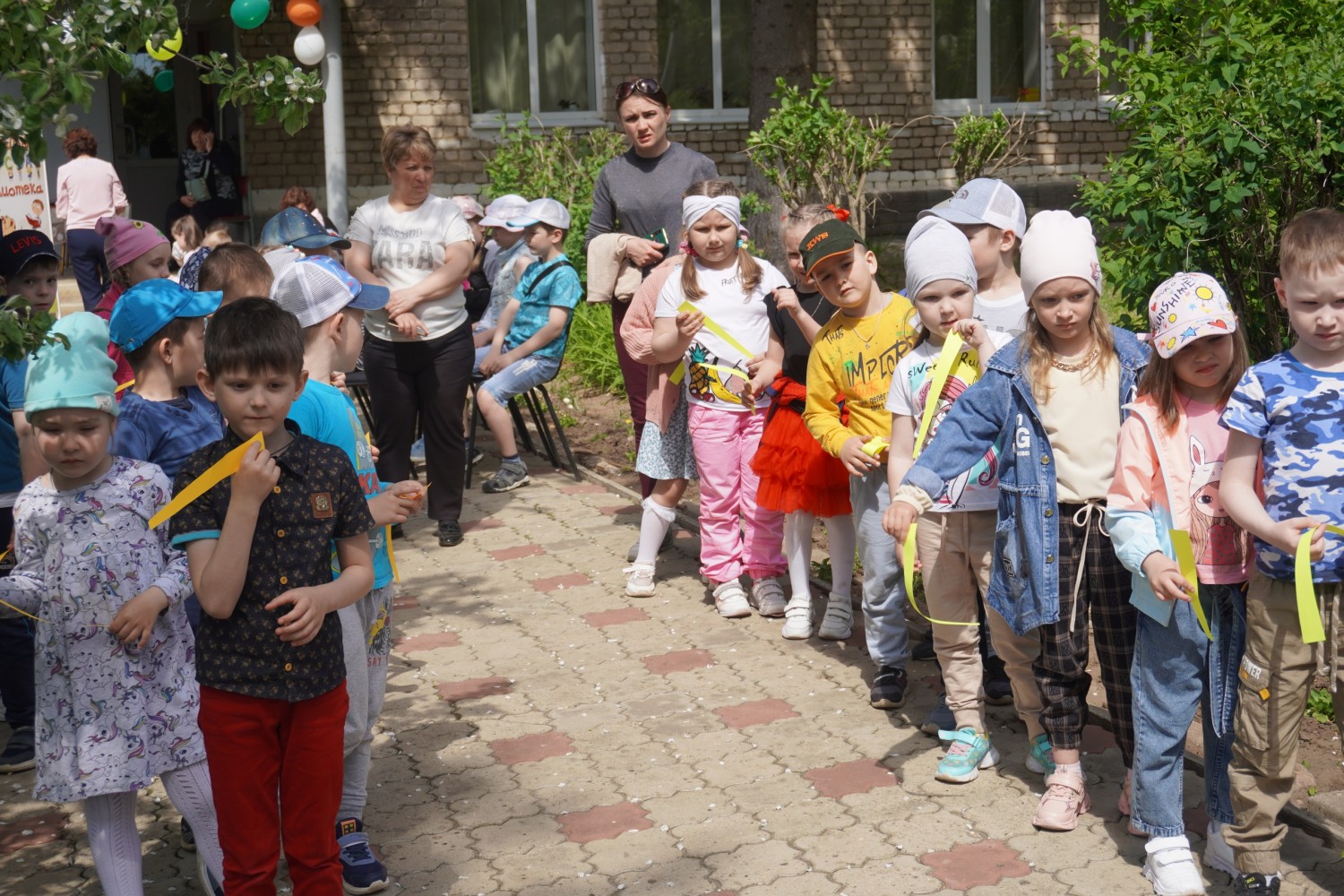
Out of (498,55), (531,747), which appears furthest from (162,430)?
(498,55)

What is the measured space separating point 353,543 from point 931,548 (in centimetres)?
203

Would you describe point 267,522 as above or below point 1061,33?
below

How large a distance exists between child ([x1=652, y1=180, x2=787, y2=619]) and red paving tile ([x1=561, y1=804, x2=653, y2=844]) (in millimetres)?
1887

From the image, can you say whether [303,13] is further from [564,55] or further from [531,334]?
[531,334]

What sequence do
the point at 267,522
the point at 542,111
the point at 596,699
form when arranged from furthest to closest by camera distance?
the point at 542,111 < the point at 596,699 < the point at 267,522

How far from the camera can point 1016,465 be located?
161 inches

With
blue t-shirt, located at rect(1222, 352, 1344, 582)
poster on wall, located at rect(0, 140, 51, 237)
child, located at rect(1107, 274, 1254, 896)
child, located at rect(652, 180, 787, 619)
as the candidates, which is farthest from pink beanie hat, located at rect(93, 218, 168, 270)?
poster on wall, located at rect(0, 140, 51, 237)

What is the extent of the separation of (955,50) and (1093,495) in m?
16.6

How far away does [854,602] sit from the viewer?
21.0 ft

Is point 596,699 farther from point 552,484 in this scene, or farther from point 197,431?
point 552,484

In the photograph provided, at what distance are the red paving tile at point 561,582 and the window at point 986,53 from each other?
13.8 m

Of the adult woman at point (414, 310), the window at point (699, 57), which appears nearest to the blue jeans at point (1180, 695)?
the adult woman at point (414, 310)

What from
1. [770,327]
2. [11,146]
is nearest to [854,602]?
[770,327]

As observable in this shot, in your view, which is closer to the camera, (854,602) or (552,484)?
(854,602)
